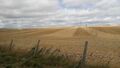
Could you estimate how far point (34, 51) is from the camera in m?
15.0

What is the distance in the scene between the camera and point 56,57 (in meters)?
13.9

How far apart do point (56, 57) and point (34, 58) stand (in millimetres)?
1296

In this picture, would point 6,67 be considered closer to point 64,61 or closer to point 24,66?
point 24,66

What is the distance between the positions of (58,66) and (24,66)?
70.6 inches

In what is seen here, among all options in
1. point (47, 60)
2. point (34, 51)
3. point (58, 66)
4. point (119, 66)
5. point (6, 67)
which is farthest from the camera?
point (119, 66)

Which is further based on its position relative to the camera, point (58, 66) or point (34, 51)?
point (34, 51)

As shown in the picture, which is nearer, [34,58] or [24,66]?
[24,66]

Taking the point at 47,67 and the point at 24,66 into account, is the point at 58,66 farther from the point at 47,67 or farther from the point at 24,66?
the point at 24,66

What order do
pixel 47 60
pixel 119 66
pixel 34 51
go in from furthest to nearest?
pixel 119 66, pixel 34 51, pixel 47 60

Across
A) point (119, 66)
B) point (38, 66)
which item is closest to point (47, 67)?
point (38, 66)

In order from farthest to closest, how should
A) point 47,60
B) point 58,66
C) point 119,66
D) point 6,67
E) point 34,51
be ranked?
point 119,66
point 34,51
point 47,60
point 58,66
point 6,67

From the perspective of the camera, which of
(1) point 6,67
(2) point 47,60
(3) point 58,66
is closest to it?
(1) point 6,67

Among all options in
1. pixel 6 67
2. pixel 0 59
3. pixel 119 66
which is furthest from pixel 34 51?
pixel 119 66

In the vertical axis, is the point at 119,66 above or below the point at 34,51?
below
